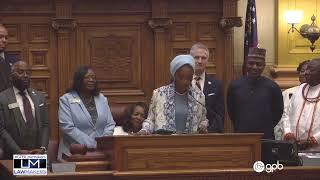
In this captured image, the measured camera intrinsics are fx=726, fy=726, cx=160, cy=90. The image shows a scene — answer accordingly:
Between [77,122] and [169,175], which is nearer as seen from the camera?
[169,175]

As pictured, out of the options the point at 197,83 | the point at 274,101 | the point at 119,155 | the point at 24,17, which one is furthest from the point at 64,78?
the point at 119,155

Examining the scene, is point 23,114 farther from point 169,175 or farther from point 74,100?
point 169,175

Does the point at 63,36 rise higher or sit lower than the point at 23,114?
higher

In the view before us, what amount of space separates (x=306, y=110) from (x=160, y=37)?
3527 millimetres

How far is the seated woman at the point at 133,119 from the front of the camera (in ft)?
19.2

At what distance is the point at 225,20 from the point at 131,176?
16.1 feet

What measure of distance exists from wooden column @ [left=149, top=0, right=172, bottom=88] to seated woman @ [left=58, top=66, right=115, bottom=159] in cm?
278

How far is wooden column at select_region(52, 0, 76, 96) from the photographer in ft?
27.7

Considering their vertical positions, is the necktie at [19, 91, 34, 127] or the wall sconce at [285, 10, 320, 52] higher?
the wall sconce at [285, 10, 320, 52]

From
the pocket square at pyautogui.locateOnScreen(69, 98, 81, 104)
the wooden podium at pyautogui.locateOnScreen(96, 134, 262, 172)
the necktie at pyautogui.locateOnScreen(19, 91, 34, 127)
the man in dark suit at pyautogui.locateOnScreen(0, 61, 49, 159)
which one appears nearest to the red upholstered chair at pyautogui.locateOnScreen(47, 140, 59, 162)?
the man in dark suit at pyautogui.locateOnScreen(0, 61, 49, 159)

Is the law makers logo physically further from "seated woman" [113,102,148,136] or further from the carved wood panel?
the carved wood panel

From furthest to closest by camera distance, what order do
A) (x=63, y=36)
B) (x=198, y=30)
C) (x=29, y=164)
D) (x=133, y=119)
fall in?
(x=198, y=30)
(x=63, y=36)
(x=133, y=119)
(x=29, y=164)

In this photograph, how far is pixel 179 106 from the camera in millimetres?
4910

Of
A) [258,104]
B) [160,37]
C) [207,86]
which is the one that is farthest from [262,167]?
[160,37]
